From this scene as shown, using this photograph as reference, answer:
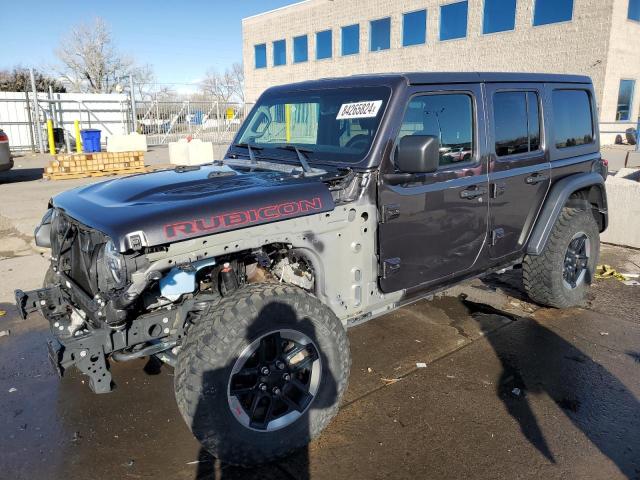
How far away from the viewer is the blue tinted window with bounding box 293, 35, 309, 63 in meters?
32.8

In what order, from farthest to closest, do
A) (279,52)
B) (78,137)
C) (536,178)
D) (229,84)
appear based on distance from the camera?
1. (229,84)
2. (279,52)
3. (78,137)
4. (536,178)

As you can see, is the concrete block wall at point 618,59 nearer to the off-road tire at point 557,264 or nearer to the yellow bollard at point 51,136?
the off-road tire at point 557,264

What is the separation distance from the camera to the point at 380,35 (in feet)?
93.0

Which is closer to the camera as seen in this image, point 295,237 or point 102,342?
point 102,342

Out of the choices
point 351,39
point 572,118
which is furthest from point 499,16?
point 572,118

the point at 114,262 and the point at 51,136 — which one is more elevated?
the point at 51,136

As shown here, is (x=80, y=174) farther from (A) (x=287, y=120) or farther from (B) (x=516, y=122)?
(B) (x=516, y=122)

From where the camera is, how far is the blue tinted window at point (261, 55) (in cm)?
3594

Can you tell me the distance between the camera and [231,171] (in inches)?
139

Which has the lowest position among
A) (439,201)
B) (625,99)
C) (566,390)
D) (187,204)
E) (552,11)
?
(566,390)

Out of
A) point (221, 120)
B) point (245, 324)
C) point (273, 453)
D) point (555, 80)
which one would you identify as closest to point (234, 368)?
point (245, 324)

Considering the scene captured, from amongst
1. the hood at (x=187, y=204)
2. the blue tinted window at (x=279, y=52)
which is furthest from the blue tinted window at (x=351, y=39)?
the hood at (x=187, y=204)

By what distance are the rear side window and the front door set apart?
3.80ft

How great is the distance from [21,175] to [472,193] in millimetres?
14798
